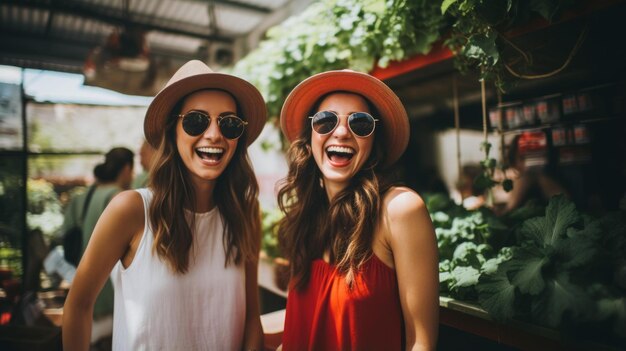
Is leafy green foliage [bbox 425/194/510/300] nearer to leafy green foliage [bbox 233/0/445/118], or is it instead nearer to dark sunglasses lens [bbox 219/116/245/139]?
leafy green foliage [bbox 233/0/445/118]

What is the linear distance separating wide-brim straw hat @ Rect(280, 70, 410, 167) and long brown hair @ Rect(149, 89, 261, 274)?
0.36 meters

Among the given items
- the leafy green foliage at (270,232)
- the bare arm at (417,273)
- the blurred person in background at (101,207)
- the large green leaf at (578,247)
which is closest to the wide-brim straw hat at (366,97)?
the bare arm at (417,273)

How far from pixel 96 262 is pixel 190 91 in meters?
0.93

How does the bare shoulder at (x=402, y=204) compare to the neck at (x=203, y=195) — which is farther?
the neck at (x=203, y=195)

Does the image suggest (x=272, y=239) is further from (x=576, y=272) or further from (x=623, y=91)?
(x=623, y=91)

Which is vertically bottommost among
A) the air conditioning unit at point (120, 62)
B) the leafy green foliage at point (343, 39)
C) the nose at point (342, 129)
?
the nose at point (342, 129)

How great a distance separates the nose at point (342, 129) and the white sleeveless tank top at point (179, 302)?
0.84 metres

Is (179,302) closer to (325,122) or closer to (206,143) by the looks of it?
(206,143)

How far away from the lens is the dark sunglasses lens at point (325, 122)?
1.79m

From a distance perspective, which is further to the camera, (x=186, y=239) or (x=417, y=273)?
(x=186, y=239)

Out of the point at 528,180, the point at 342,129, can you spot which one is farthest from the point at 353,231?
the point at 528,180

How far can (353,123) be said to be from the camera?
176cm

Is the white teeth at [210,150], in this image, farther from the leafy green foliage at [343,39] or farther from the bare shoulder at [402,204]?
the leafy green foliage at [343,39]

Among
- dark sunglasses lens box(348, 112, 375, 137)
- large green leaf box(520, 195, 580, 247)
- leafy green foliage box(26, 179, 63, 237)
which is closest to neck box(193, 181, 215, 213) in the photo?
dark sunglasses lens box(348, 112, 375, 137)
